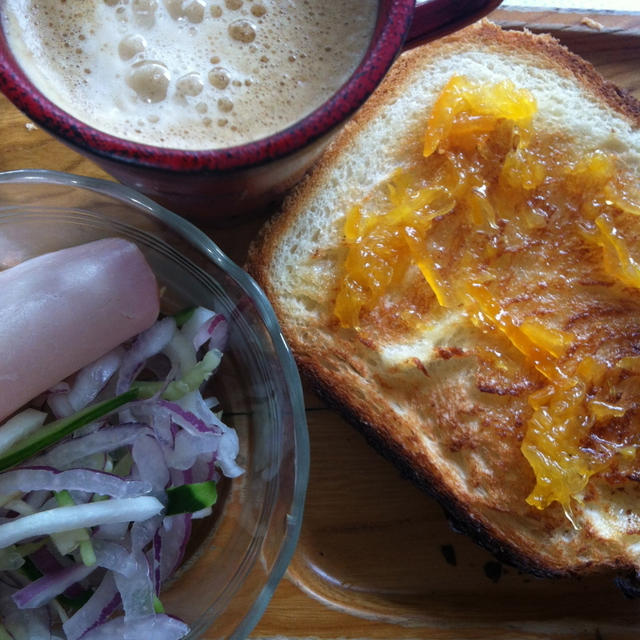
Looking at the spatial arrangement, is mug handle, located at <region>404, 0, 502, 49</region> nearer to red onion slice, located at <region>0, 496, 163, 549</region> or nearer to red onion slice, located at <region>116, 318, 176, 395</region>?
red onion slice, located at <region>116, 318, 176, 395</region>

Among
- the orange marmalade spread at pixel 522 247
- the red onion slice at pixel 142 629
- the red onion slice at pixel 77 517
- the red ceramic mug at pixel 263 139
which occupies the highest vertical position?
the red ceramic mug at pixel 263 139

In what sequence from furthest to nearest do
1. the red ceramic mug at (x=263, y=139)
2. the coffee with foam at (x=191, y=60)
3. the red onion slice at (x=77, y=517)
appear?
the red onion slice at (x=77, y=517) < the coffee with foam at (x=191, y=60) < the red ceramic mug at (x=263, y=139)

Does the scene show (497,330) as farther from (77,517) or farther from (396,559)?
(77,517)

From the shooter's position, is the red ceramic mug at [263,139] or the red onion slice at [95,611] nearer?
the red ceramic mug at [263,139]

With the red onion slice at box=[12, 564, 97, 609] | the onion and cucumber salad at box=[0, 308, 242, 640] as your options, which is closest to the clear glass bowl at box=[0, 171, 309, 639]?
the onion and cucumber salad at box=[0, 308, 242, 640]

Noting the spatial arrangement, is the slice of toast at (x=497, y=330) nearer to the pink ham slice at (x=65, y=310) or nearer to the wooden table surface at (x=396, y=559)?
the wooden table surface at (x=396, y=559)

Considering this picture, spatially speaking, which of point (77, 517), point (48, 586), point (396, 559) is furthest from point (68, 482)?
point (396, 559)

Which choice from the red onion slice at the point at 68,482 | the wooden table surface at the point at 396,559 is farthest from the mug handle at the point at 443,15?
the red onion slice at the point at 68,482

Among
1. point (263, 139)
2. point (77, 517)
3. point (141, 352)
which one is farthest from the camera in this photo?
point (141, 352)
